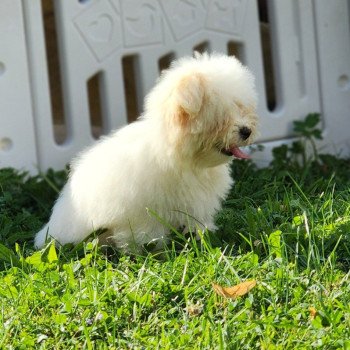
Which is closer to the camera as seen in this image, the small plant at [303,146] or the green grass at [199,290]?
the green grass at [199,290]

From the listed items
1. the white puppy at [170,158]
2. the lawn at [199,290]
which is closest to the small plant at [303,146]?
the lawn at [199,290]

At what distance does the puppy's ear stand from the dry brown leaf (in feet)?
2.31

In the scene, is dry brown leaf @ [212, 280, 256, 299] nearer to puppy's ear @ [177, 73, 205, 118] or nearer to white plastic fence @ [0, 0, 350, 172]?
puppy's ear @ [177, 73, 205, 118]

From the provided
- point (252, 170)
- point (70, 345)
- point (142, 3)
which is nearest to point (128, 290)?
point (70, 345)

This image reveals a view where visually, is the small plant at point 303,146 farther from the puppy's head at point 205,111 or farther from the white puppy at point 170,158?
the puppy's head at point 205,111

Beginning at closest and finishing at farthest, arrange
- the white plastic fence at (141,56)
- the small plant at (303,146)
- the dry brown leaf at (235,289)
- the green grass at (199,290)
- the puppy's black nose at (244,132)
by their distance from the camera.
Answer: the green grass at (199,290)
the dry brown leaf at (235,289)
the puppy's black nose at (244,132)
the white plastic fence at (141,56)
the small plant at (303,146)

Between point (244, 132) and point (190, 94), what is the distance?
0.93 ft

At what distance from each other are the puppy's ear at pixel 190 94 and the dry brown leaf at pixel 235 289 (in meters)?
0.70

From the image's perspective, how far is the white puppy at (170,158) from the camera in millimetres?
3564

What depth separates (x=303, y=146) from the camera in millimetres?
5883

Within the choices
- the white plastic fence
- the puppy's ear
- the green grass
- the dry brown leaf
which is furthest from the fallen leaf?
the white plastic fence

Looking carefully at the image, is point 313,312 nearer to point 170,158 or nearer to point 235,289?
point 235,289

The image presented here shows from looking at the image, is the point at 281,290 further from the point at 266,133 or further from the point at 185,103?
the point at 266,133

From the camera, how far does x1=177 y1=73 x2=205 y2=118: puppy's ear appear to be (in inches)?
137
